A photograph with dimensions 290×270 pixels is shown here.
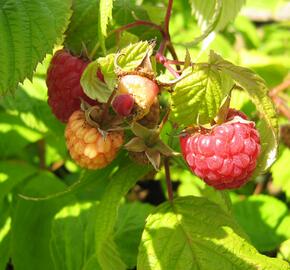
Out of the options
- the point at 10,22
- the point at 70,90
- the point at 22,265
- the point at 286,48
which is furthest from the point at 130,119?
the point at 286,48

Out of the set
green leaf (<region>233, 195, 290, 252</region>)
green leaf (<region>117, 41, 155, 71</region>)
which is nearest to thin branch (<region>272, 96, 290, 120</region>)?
green leaf (<region>233, 195, 290, 252</region>)

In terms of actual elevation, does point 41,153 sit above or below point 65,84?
below

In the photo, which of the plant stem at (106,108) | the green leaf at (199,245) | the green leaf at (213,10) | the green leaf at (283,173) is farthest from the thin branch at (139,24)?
the green leaf at (283,173)

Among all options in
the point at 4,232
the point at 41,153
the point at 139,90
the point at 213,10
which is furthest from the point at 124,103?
the point at 41,153

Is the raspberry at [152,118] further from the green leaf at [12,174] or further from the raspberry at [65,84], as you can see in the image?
the green leaf at [12,174]

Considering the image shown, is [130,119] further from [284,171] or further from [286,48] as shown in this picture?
[286,48]

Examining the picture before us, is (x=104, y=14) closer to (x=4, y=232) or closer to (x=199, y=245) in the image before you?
(x=199, y=245)

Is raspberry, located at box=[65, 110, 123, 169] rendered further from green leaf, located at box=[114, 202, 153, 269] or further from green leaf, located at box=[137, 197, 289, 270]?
green leaf, located at box=[114, 202, 153, 269]
